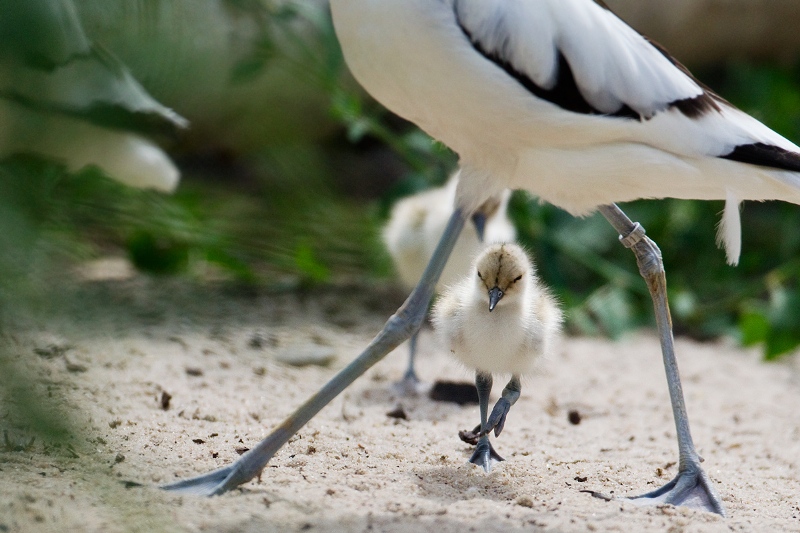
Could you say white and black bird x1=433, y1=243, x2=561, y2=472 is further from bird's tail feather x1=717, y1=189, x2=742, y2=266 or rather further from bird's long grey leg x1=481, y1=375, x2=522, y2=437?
bird's tail feather x1=717, y1=189, x2=742, y2=266

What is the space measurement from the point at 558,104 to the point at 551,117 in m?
0.04

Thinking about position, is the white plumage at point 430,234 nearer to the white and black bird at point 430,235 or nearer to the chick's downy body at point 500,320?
the white and black bird at point 430,235

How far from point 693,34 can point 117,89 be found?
6.54 meters

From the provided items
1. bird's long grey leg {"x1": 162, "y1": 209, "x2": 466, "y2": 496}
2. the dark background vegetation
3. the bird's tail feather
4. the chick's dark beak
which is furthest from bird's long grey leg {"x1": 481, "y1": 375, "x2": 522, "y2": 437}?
the bird's tail feather

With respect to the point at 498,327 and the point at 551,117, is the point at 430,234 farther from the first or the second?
the point at 551,117

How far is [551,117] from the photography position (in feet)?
7.80

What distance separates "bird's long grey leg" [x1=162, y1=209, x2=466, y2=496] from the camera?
2.30 metres

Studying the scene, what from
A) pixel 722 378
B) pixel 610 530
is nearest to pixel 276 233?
pixel 610 530

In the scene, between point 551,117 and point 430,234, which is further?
point 430,234

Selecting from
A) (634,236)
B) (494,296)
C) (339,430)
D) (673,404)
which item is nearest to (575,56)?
(634,236)

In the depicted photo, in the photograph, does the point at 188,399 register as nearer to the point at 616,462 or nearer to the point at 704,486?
the point at 616,462

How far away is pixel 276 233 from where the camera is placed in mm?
1840

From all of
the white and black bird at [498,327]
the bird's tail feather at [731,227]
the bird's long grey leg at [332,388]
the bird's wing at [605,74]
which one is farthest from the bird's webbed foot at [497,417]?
the bird's wing at [605,74]

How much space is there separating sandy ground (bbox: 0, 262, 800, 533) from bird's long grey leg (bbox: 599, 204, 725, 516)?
10 cm
